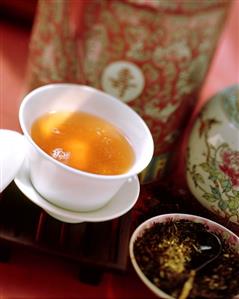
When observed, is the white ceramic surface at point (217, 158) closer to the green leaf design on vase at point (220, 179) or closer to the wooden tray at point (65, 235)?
the green leaf design on vase at point (220, 179)

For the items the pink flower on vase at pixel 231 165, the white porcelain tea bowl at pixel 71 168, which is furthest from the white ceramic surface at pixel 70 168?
the pink flower on vase at pixel 231 165

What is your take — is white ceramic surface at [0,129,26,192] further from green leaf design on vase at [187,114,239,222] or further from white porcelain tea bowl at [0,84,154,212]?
green leaf design on vase at [187,114,239,222]

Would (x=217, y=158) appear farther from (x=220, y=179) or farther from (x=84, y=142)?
(x=84, y=142)

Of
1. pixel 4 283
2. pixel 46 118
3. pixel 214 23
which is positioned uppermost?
pixel 214 23

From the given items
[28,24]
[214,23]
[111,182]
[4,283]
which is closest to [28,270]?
[4,283]

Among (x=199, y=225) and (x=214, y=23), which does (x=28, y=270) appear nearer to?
(x=199, y=225)

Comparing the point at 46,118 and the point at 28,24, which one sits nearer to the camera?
the point at 46,118

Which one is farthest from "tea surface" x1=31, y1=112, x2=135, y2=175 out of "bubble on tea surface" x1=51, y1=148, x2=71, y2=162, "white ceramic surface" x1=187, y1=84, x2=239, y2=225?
"white ceramic surface" x1=187, y1=84, x2=239, y2=225
